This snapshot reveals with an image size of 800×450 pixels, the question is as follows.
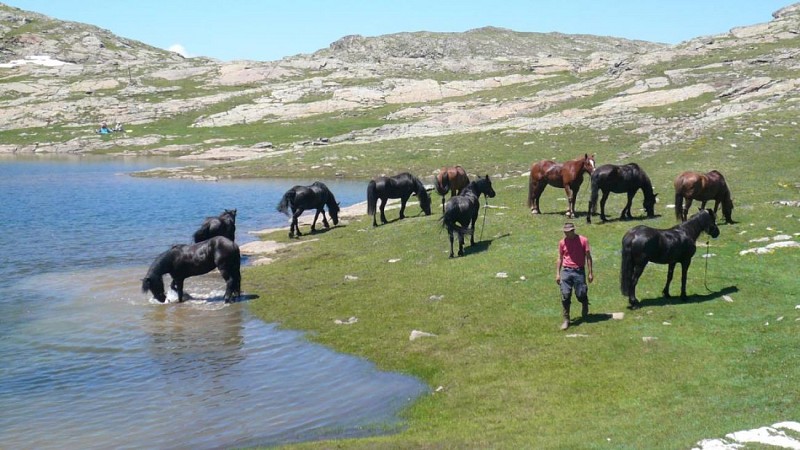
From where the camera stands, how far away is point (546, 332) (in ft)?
56.9

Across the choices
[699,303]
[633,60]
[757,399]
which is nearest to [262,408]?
[757,399]

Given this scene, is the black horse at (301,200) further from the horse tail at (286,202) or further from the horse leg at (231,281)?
the horse leg at (231,281)

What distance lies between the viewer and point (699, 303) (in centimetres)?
1812

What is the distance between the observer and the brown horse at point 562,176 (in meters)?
29.1

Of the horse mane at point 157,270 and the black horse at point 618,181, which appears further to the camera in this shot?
the black horse at point 618,181

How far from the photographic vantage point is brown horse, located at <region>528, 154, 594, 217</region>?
2912 centimetres

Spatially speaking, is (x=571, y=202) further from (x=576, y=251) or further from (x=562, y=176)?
(x=576, y=251)

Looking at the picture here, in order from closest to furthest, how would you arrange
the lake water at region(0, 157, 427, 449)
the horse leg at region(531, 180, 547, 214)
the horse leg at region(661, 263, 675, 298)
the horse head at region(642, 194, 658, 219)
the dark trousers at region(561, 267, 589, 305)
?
the lake water at region(0, 157, 427, 449)
the dark trousers at region(561, 267, 589, 305)
the horse leg at region(661, 263, 675, 298)
the horse head at region(642, 194, 658, 219)
the horse leg at region(531, 180, 547, 214)

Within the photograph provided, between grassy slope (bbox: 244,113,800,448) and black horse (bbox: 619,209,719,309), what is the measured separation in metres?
0.73

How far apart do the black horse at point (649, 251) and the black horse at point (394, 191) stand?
16.2 meters

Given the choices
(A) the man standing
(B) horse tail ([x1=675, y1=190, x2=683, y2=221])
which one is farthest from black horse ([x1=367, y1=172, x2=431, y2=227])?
(A) the man standing

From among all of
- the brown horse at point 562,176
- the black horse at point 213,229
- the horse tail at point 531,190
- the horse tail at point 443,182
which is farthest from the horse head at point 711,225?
the black horse at point 213,229

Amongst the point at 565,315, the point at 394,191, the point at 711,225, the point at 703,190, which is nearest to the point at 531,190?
the point at 394,191

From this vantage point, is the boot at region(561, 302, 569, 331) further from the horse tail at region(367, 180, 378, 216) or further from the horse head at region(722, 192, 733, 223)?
the horse tail at region(367, 180, 378, 216)
